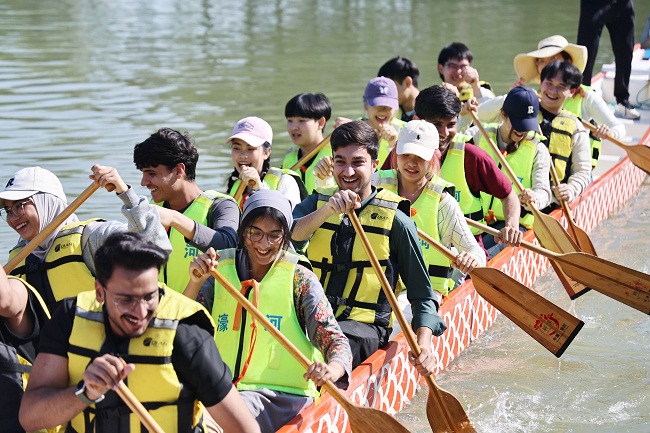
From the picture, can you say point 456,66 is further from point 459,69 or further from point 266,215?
point 266,215

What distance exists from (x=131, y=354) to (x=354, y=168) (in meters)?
1.67

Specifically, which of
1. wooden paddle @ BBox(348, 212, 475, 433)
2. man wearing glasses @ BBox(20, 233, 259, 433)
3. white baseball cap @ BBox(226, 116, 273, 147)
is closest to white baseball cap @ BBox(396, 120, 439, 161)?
wooden paddle @ BBox(348, 212, 475, 433)

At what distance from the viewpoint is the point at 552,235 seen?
6.04m

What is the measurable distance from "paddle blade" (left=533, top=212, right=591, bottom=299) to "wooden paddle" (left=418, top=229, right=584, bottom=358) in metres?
0.96

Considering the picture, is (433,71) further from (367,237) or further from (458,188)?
(367,237)

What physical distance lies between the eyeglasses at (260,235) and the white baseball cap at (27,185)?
0.80 meters

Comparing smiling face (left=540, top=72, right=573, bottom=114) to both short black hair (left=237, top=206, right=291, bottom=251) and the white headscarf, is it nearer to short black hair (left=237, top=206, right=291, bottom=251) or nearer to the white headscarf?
short black hair (left=237, top=206, right=291, bottom=251)

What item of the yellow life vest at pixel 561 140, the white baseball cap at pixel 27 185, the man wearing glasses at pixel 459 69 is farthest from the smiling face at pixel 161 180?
the man wearing glasses at pixel 459 69

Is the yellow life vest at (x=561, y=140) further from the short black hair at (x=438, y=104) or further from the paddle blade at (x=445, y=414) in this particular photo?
the paddle blade at (x=445, y=414)

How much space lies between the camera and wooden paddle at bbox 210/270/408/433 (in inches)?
137

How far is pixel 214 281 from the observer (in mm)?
3688

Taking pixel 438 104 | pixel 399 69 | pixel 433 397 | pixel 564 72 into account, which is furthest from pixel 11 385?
pixel 564 72

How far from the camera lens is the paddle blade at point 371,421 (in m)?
3.62

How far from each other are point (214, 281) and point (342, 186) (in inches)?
31.2
